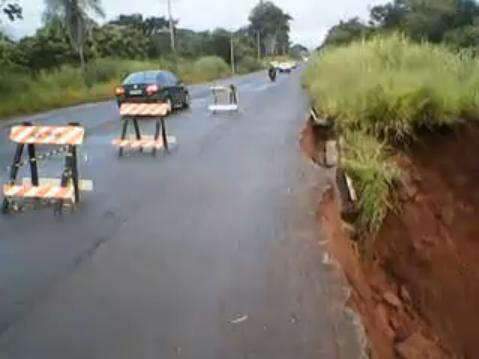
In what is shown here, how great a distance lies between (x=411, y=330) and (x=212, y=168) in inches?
277

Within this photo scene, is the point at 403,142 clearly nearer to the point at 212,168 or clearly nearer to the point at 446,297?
the point at 212,168

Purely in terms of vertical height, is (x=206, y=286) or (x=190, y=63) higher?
(x=206, y=286)

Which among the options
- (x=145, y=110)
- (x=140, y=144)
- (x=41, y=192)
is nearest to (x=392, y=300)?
(x=41, y=192)

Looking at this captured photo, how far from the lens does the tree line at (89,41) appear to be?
4594 cm

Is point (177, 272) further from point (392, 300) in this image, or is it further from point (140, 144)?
point (140, 144)

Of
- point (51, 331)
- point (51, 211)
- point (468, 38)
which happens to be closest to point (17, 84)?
point (468, 38)

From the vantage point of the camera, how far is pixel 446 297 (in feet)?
34.1

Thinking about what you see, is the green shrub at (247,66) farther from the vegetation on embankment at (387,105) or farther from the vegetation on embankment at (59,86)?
the vegetation on embankment at (387,105)

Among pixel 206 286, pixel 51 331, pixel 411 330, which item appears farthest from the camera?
pixel 411 330

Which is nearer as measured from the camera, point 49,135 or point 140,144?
point 49,135

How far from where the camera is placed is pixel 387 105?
15695 mm

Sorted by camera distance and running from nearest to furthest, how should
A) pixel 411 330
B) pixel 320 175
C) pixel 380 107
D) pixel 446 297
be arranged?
pixel 411 330, pixel 446 297, pixel 320 175, pixel 380 107

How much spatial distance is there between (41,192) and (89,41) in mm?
48523

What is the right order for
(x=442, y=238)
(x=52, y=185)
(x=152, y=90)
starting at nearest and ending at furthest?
(x=52, y=185) < (x=442, y=238) < (x=152, y=90)
